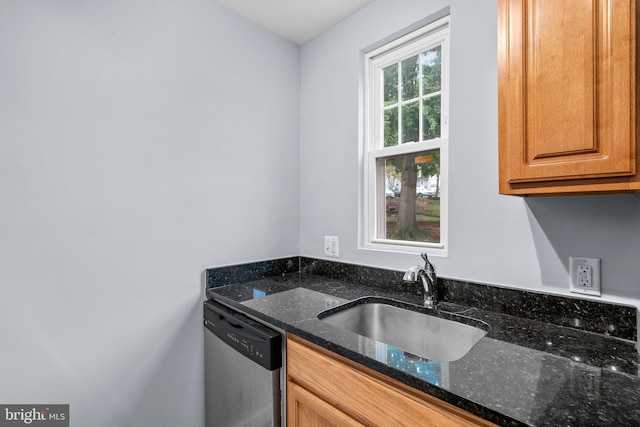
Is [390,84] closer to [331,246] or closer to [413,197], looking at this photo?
[413,197]

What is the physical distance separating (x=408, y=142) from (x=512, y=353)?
1.15m

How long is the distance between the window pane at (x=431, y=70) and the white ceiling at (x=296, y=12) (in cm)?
47

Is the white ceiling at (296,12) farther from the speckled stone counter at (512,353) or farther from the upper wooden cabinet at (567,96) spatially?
the speckled stone counter at (512,353)

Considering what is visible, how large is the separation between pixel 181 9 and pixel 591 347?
89.2 inches

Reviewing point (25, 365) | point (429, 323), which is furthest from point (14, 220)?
point (429, 323)

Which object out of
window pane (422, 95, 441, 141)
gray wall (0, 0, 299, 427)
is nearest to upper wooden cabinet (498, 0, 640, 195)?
window pane (422, 95, 441, 141)

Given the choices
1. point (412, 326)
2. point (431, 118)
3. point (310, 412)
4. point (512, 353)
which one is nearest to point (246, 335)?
point (310, 412)

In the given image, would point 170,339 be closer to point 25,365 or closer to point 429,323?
point 25,365

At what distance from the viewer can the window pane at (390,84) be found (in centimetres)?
182

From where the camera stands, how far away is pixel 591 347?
0.97 meters

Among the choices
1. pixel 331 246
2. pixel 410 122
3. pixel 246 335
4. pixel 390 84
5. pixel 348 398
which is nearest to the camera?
pixel 348 398

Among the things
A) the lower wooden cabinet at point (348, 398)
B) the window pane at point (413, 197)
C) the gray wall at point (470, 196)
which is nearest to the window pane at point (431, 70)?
the gray wall at point (470, 196)

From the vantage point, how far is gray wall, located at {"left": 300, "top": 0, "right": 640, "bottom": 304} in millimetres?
1082

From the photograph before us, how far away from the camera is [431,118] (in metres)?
1.64
